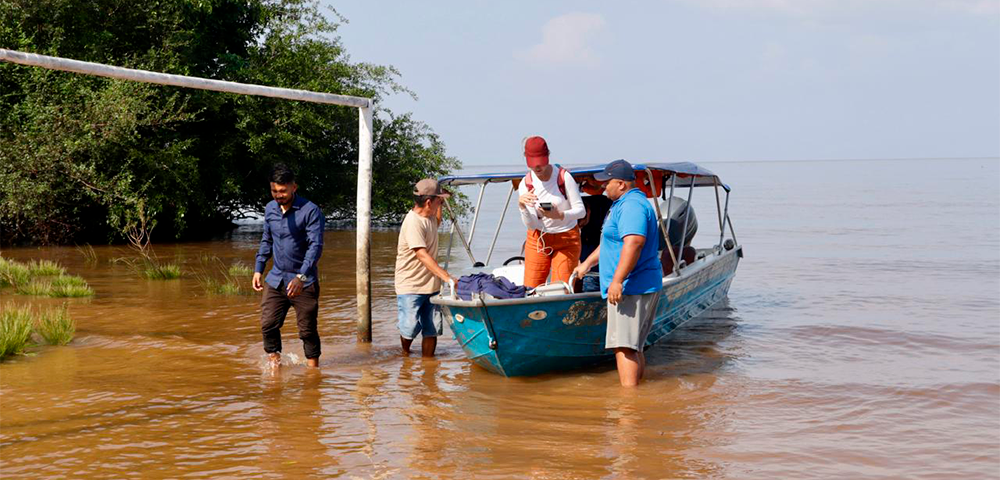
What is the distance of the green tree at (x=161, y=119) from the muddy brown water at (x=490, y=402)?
21.4 ft

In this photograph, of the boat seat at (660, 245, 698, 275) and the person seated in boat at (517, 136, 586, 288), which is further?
the boat seat at (660, 245, 698, 275)

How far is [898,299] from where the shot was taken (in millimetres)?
14195

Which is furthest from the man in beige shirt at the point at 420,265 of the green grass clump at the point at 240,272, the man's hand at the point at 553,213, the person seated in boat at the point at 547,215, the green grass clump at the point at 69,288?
the green grass clump at the point at 240,272

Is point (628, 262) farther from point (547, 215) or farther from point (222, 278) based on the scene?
point (222, 278)

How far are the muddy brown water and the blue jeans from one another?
0.36 metres

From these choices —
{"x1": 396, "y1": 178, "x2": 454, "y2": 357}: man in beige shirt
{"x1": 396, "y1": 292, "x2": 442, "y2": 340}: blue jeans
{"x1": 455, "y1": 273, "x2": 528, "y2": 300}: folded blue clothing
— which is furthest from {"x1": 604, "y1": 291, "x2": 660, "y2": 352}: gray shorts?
{"x1": 396, "y1": 292, "x2": 442, "y2": 340}: blue jeans

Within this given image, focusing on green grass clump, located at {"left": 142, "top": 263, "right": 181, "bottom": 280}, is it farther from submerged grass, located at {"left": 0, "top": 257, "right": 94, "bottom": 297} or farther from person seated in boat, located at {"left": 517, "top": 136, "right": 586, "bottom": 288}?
person seated in boat, located at {"left": 517, "top": 136, "right": 586, "bottom": 288}

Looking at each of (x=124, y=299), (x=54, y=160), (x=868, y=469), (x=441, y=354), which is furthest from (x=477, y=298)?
(x=54, y=160)

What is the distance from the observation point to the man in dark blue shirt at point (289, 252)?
7.38 metres

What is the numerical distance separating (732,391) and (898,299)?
7563mm

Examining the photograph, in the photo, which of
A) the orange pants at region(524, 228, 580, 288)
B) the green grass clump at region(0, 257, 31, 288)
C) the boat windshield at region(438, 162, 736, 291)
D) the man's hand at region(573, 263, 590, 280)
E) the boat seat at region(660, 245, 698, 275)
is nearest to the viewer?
the man's hand at region(573, 263, 590, 280)

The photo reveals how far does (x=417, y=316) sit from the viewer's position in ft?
27.2

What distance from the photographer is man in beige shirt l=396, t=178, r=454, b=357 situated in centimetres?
784

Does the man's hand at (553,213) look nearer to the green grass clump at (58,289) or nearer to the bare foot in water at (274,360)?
the bare foot in water at (274,360)
